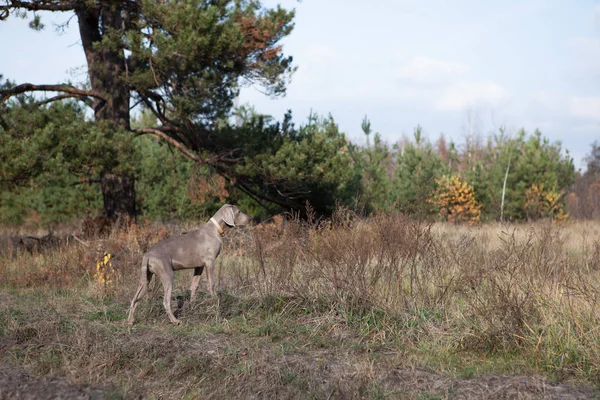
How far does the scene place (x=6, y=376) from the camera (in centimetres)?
527

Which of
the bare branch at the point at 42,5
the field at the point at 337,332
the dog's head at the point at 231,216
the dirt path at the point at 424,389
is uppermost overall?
the bare branch at the point at 42,5

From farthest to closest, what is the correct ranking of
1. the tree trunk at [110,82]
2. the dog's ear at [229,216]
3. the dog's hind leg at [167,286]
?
the tree trunk at [110,82] → the dog's ear at [229,216] → the dog's hind leg at [167,286]

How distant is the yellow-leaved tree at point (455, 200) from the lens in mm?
21781

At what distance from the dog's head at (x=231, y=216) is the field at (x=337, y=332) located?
42 cm

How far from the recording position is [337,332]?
6.25 metres

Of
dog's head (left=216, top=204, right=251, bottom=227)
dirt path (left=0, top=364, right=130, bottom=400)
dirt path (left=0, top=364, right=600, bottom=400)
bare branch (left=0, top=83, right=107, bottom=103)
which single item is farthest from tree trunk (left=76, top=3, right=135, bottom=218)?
dirt path (left=0, top=364, right=600, bottom=400)

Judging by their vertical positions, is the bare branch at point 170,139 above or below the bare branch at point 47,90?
below

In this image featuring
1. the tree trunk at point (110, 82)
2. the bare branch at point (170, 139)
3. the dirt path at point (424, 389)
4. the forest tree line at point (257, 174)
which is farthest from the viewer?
the bare branch at point (170, 139)

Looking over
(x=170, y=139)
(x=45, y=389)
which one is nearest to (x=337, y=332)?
(x=45, y=389)

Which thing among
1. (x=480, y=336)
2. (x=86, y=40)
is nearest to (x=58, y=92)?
(x=86, y=40)

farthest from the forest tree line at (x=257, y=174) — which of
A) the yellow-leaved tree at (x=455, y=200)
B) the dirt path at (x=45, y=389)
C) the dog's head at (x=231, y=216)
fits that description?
the dirt path at (x=45, y=389)

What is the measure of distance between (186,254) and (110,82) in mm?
8042

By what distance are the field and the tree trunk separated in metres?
6.13

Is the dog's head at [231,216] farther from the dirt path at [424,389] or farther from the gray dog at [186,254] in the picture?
the dirt path at [424,389]
